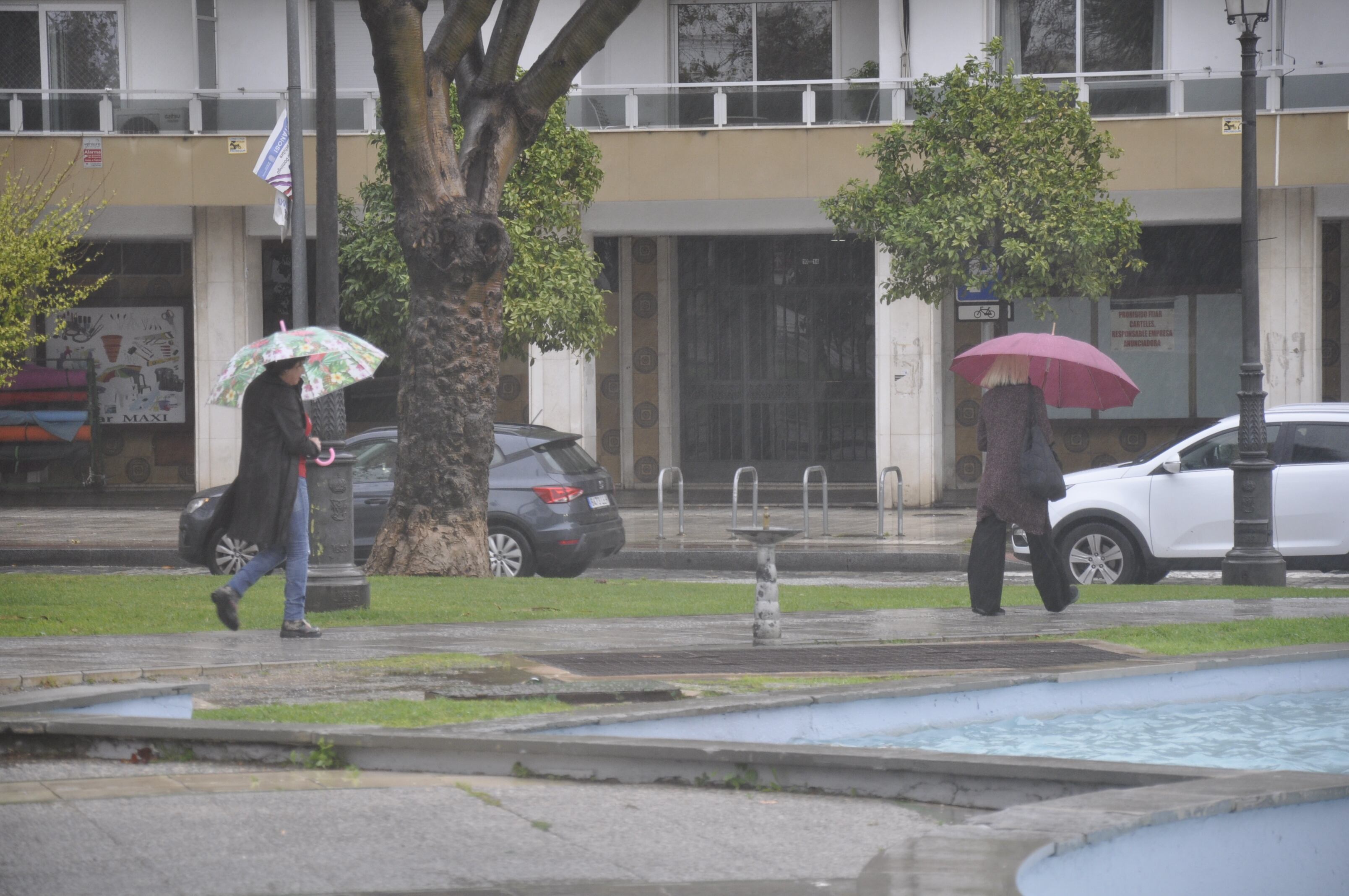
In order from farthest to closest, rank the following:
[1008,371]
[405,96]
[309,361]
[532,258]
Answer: [532,258] → [405,96] → [1008,371] → [309,361]

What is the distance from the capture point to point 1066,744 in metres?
6.89

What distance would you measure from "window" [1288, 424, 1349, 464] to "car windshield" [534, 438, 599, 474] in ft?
20.9

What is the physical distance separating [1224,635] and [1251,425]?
4383mm

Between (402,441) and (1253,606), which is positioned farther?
(402,441)

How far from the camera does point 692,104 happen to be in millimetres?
24609

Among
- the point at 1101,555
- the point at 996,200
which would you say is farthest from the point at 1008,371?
the point at 996,200

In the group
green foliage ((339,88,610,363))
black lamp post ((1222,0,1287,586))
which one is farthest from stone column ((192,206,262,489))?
black lamp post ((1222,0,1287,586))

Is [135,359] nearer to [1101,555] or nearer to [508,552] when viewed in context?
[508,552]

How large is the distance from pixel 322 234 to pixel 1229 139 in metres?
16.4

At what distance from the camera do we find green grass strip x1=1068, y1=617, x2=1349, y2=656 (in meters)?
8.83

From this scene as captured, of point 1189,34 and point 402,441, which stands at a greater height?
point 1189,34

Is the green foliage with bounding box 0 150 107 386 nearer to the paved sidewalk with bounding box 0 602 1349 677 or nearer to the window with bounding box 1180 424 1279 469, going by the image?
the paved sidewalk with bounding box 0 602 1349 677

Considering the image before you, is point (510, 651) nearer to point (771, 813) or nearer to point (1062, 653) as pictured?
point (1062, 653)

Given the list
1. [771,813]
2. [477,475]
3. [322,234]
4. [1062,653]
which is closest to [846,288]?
[477,475]
